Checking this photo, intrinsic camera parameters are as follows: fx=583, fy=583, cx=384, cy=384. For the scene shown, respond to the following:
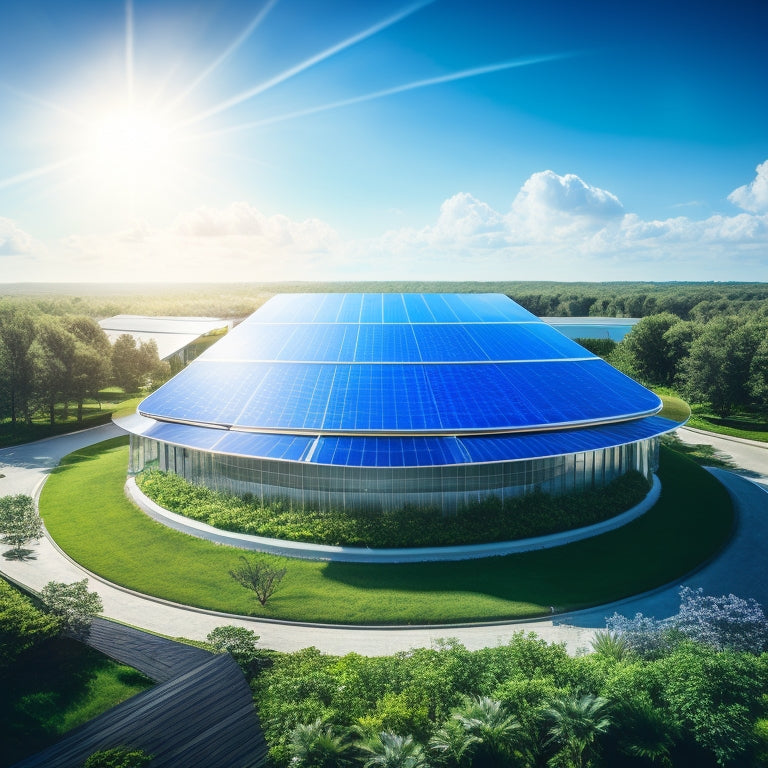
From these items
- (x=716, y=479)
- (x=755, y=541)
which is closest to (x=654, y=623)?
(x=755, y=541)

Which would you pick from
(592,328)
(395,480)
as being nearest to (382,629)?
(395,480)

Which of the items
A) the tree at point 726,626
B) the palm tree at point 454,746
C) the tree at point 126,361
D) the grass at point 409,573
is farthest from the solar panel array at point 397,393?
Result: the tree at point 126,361

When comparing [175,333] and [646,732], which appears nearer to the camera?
[646,732]

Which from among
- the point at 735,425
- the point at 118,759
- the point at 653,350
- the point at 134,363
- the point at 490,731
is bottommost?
the point at 735,425

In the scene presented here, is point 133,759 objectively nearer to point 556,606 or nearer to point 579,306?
point 556,606

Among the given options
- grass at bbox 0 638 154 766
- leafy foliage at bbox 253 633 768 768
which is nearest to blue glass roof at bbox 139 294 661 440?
leafy foliage at bbox 253 633 768 768

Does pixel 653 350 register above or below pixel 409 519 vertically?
above

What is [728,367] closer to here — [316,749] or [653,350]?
[653,350]
